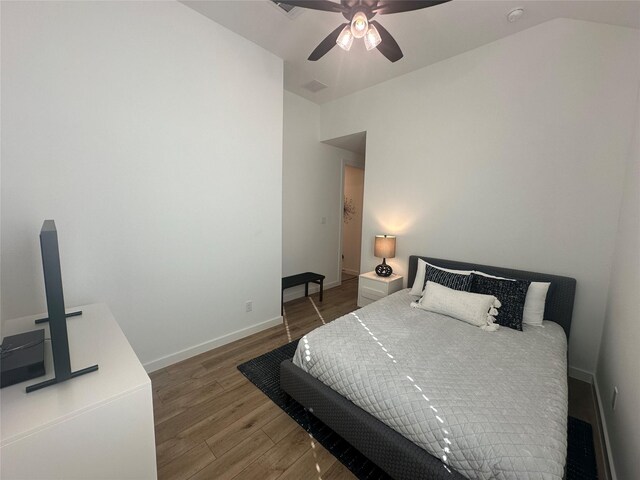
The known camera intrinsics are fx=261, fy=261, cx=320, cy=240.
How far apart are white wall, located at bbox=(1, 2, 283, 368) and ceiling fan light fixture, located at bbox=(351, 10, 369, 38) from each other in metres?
1.31

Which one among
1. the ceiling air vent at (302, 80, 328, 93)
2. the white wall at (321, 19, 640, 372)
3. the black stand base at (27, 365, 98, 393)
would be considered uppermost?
the ceiling air vent at (302, 80, 328, 93)

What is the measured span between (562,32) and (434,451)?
322 centimetres

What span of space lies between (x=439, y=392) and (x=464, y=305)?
3.36ft

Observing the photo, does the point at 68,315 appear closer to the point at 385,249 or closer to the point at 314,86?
the point at 385,249

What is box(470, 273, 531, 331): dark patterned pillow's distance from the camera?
81.4 inches

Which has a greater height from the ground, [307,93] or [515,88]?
[307,93]

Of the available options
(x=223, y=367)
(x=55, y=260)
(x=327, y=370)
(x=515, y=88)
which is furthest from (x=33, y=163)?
(x=515, y=88)

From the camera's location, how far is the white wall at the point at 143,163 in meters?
1.62

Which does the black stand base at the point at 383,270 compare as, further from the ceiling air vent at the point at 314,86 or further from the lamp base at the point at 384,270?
the ceiling air vent at the point at 314,86

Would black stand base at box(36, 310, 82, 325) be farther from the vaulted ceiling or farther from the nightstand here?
the nightstand

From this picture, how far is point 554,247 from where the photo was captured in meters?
2.31

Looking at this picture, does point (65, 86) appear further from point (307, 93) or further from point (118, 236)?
point (307, 93)

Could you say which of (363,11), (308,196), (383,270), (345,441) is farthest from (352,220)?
(345,441)

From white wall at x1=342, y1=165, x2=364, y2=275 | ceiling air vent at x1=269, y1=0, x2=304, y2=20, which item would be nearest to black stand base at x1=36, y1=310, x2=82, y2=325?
ceiling air vent at x1=269, y1=0, x2=304, y2=20
